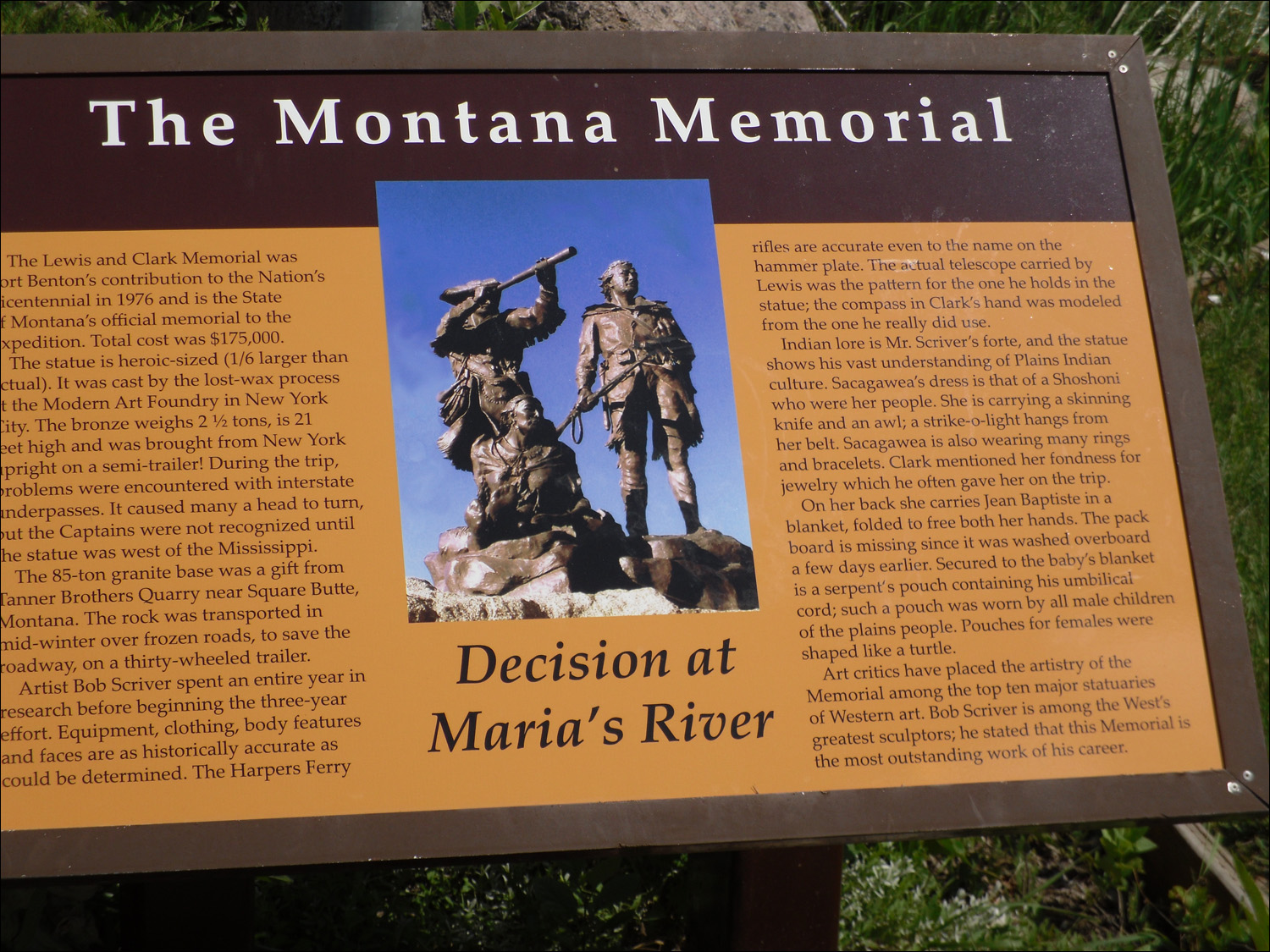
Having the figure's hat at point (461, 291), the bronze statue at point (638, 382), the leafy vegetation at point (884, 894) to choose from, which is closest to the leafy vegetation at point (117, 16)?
the leafy vegetation at point (884, 894)

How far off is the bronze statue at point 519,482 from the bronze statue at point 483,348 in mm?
23

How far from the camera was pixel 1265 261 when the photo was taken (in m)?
4.02

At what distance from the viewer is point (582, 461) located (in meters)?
1.61

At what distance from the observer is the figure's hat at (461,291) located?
165 centimetres

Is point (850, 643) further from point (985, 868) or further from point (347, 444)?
point (985, 868)

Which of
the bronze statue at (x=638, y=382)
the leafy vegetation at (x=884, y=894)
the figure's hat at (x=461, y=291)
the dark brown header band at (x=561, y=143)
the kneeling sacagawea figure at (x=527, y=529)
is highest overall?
the dark brown header band at (x=561, y=143)

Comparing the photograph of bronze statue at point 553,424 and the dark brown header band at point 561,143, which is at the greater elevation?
the dark brown header band at point 561,143

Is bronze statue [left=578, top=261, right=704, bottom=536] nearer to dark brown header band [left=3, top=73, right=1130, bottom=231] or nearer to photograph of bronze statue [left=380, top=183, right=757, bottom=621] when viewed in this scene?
photograph of bronze statue [left=380, top=183, right=757, bottom=621]

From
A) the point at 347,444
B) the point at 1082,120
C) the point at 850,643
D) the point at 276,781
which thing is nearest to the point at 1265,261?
the point at 1082,120

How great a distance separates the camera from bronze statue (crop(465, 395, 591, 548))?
1.57 meters

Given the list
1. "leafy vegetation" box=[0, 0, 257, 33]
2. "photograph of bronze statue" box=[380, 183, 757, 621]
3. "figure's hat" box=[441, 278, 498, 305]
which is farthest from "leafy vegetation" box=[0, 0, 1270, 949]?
"figure's hat" box=[441, 278, 498, 305]

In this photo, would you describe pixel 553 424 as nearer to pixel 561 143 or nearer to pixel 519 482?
pixel 519 482

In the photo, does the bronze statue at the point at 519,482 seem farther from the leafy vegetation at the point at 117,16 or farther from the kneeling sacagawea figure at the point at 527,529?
the leafy vegetation at the point at 117,16

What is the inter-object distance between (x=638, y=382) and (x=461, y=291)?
13.3 inches
